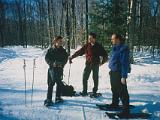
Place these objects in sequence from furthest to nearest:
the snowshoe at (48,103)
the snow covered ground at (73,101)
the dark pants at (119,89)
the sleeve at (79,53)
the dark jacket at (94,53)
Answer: the sleeve at (79,53) → the dark jacket at (94,53) → the snowshoe at (48,103) → the snow covered ground at (73,101) → the dark pants at (119,89)

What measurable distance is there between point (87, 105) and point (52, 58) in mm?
1714

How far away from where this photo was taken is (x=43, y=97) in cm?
1188

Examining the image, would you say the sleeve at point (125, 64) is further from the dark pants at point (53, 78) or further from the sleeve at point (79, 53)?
the sleeve at point (79, 53)

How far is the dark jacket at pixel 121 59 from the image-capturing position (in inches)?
356

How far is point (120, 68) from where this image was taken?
9.52 m

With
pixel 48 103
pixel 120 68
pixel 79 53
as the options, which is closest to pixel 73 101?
pixel 48 103

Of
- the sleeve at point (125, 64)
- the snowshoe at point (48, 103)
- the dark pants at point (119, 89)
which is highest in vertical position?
the sleeve at point (125, 64)

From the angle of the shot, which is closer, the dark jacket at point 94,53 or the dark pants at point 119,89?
the dark pants at point 119,89

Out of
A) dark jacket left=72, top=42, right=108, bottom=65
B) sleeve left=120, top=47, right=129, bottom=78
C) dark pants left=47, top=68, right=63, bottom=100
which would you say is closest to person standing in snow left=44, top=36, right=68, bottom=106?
dark pants left=47, top=68, right=63, bottom=100

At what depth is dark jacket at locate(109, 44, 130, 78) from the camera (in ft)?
29.7

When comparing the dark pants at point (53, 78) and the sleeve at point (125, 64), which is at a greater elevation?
the sleeve at point (125, 64)

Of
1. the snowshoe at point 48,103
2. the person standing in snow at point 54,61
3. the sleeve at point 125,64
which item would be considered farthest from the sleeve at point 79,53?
the sleeve at point 125,64

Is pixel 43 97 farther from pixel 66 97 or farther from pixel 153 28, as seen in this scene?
pixel 153 28

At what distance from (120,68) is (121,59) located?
431 millimetres
